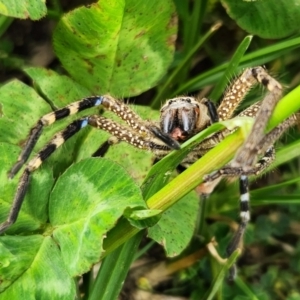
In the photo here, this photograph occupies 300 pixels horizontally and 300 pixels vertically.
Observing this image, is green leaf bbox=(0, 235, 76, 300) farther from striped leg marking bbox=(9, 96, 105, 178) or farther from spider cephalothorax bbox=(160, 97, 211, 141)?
spider cephalothorax bbox=(160, 97, 211, 141)

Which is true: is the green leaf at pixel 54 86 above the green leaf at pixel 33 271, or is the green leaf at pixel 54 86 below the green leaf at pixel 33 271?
above

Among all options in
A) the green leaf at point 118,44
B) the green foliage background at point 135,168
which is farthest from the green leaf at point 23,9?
the green leaf at point 118,44

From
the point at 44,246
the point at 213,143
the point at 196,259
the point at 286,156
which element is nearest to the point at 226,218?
the point at 196,259

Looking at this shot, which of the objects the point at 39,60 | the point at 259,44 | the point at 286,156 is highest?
the point at 39,60

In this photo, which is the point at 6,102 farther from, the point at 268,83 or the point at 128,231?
the point at 268,83

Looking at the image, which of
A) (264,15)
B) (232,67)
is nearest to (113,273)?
(232,67)

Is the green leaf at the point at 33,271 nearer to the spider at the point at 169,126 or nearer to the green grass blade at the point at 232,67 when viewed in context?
the spider at the point at 169,126

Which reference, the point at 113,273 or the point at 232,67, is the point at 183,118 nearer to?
the point at 232,67
